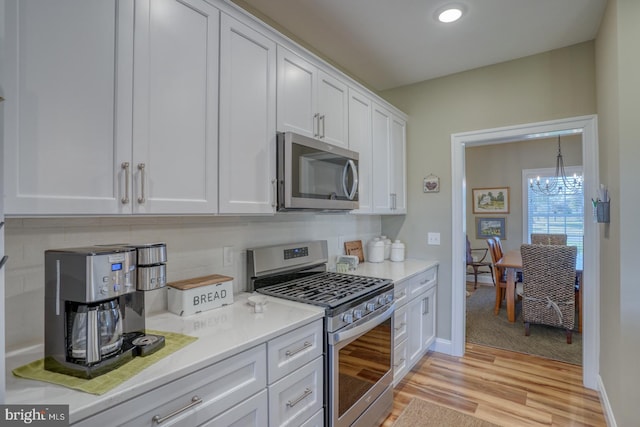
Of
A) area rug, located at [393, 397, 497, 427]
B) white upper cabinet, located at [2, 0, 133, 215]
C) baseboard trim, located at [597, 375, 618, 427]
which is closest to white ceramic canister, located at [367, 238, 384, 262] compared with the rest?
area rug, located at [393, 397, 497, 427]

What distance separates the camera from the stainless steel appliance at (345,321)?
168 cm

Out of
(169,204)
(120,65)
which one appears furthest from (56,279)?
(120,65)

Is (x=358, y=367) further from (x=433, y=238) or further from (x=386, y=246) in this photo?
(x=433, y=238)

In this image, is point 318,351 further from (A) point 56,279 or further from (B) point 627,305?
(B) point 627,305

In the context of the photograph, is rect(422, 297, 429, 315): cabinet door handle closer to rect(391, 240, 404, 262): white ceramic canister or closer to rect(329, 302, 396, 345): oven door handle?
rect(391, 240, 404, 262): white ceramic canister

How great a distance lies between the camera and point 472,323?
3984mm

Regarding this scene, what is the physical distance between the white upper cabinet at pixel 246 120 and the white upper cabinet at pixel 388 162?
1.24 meters

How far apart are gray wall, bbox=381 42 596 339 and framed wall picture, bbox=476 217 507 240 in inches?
A: 138

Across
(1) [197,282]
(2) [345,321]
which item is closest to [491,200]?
(2) [345,321]

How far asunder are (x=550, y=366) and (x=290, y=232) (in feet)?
8.56

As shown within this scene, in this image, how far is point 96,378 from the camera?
963mm

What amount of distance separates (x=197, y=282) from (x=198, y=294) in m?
0.07

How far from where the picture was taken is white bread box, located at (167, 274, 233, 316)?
156 cm
